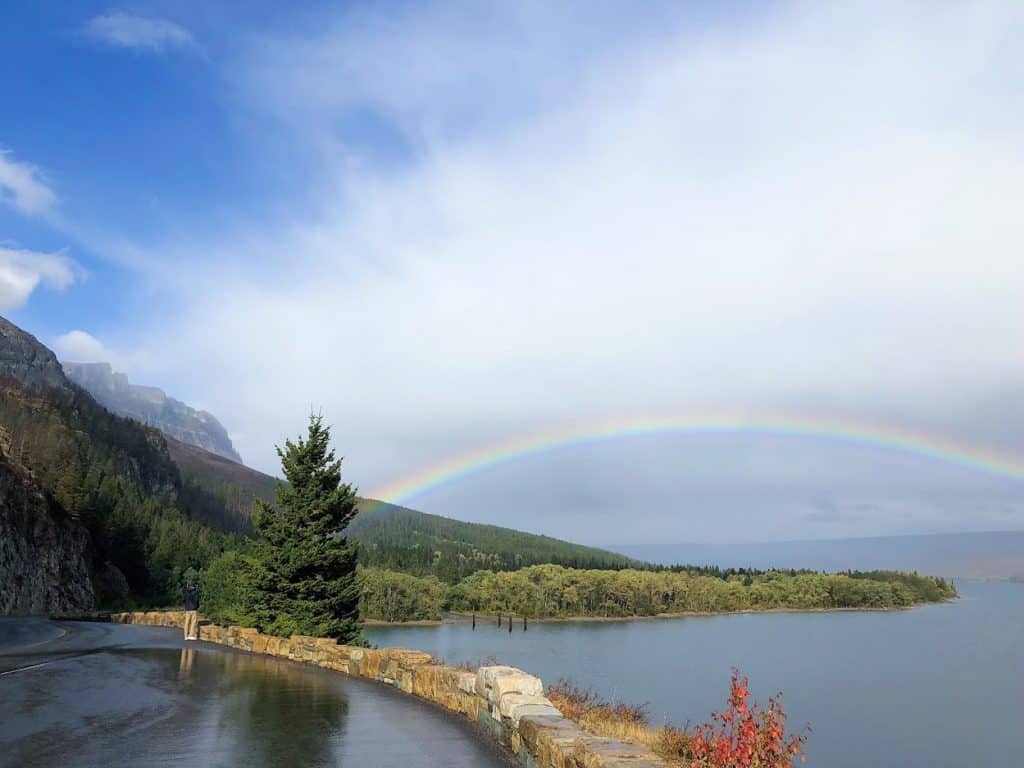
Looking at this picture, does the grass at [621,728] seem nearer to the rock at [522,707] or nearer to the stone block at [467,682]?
the rock at [522,707]

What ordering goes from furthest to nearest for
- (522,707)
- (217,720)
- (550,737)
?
(217,720), (522,707), (550,737)

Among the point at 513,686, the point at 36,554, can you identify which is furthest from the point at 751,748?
the point at 36,554

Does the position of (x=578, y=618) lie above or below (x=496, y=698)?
below

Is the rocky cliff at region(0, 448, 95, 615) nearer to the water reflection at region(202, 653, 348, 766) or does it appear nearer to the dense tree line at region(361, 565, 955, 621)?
the dense tree line at region(361, 565, 955, 621)

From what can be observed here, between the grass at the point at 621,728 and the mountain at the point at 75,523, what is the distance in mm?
65350

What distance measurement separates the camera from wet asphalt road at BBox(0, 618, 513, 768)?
820 centimetres

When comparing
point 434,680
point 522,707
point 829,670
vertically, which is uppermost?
point 522,707

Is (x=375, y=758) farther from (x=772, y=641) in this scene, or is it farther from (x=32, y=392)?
(x=32, y=392)

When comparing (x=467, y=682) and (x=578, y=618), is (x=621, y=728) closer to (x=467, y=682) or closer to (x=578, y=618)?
(x=467, y=682)

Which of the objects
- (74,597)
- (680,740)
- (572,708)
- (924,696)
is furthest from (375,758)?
(74,597)

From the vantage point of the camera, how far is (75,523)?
267 feet

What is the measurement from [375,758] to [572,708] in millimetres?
2725

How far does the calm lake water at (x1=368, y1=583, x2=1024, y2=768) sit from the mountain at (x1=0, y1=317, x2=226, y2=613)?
3169 cm

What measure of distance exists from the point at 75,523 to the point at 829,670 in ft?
270
